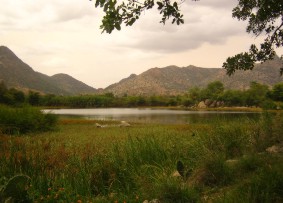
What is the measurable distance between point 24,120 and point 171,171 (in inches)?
747

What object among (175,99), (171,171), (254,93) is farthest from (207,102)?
(171,171)

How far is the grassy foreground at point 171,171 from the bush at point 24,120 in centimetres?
1265

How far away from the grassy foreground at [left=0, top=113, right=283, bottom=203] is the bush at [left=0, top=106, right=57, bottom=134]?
12.7 m

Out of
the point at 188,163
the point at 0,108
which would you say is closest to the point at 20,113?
the point at 0,108

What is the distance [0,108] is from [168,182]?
A: 22022mm

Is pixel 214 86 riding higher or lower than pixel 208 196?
higher

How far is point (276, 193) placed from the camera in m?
3.96

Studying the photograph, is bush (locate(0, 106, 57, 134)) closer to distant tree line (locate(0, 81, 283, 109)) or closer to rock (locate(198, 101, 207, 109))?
distant tree line (locate(0, 81, 283, 109))

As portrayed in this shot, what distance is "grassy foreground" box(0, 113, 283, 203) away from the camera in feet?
14.6

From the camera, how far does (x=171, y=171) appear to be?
708 cm

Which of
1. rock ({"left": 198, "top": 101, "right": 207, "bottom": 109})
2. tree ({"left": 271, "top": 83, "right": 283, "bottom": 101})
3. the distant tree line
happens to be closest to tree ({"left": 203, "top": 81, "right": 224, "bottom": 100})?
the distant tree line

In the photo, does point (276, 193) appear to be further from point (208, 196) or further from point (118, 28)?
point (118, 28)

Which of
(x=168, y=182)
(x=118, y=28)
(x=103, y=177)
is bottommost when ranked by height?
(x=103, y=177)

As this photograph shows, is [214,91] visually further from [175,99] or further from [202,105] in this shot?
[175,99]
